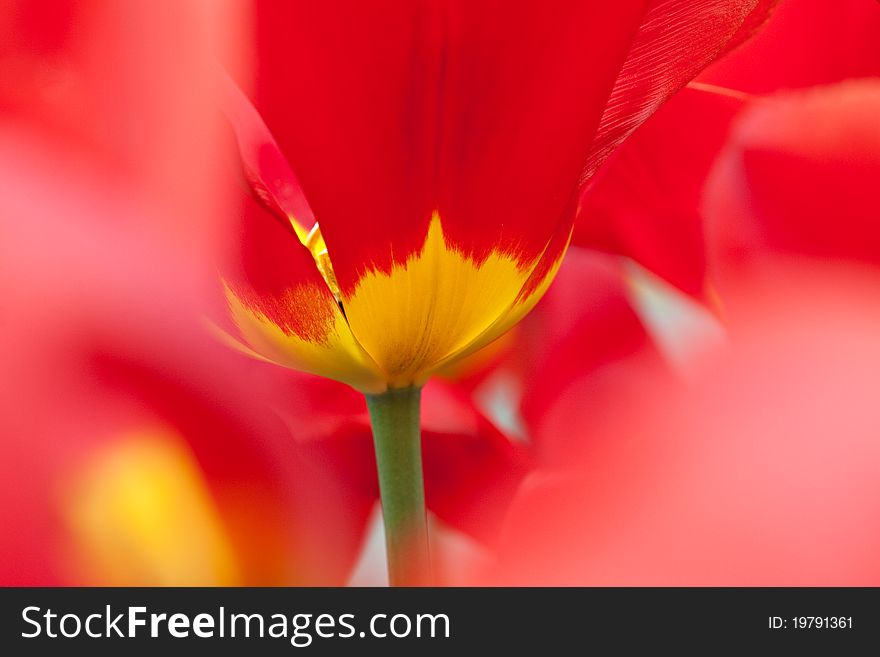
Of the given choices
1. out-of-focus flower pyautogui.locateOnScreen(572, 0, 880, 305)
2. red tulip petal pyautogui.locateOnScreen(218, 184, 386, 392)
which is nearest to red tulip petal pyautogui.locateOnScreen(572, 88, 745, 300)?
out-of-focus flower pyautogui.locateOnScreen(572, 0, 880, 305)

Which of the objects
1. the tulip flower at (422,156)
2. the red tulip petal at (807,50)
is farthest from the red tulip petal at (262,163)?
the red tulip petal at (807,50)

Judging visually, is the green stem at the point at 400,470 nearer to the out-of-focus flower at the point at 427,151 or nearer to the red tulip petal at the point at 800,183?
the out-of-focus flower at the point at 427,151

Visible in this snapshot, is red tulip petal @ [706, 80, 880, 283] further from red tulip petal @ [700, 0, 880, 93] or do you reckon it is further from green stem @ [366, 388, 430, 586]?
green stem @ [366, 388, 430, 586]

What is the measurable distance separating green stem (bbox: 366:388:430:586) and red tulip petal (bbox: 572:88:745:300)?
99mm

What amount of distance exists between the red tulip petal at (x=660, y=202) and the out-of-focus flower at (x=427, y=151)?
3.1 inches

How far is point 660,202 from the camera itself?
28cm

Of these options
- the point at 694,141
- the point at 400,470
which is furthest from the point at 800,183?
the point at 400,470

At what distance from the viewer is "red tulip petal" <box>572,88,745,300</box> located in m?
0.28

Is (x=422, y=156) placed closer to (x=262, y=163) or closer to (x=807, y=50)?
(x=262, y=163)

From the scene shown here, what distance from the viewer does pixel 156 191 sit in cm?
18

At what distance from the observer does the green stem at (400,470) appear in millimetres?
201

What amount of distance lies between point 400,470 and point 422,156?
67 mm
